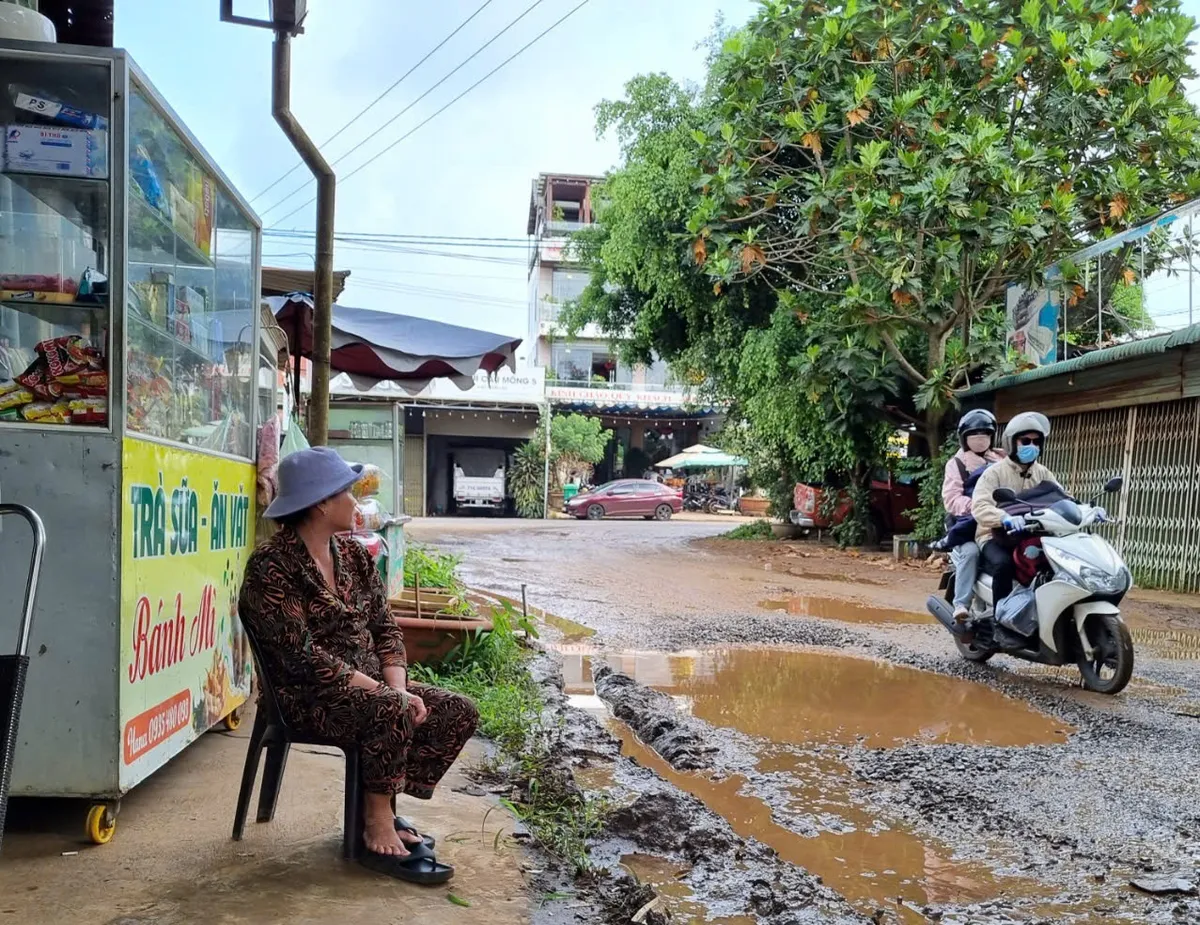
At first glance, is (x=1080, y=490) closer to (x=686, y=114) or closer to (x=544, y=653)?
(x=544, y=653)

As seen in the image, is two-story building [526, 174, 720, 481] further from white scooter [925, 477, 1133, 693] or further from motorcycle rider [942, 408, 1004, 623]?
white scooter [925, 477, 1133, 693]

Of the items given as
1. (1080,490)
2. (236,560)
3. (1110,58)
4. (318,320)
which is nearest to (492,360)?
(318,320)

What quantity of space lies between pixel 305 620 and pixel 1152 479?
10640 millimetres

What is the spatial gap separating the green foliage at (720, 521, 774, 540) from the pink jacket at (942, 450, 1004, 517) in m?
12.2

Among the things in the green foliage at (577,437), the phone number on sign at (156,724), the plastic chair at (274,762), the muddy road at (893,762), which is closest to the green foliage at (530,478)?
the green foliage at (577,437)

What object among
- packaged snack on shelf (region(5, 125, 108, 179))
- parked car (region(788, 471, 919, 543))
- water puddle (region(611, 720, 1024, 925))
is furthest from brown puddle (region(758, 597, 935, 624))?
packaged snack on shelf (region(5, 125, 108, 179))

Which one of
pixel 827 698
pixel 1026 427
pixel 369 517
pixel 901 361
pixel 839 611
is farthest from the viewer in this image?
pixel 901 361

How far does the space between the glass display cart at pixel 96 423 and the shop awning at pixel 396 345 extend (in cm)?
532

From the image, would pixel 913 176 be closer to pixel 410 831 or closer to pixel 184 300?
pixel 184 300

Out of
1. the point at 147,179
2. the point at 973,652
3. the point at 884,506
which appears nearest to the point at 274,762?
the point at 147,179

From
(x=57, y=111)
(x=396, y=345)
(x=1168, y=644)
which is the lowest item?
(x=1168, y=644)

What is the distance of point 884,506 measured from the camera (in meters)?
16.4

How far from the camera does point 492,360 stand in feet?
30.9

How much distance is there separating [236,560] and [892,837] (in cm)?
283
